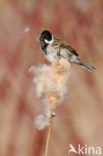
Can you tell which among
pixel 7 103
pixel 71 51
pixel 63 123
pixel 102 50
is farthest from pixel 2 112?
pixel 102 50

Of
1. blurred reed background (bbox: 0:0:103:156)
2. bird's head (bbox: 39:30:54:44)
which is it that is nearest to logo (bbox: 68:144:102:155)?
blurred reed background (bbox: 0:0:103:156)

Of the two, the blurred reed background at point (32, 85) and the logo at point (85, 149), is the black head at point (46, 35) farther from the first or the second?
the logo at point (85, 149)

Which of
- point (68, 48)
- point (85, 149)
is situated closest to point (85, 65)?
point (68, 48)

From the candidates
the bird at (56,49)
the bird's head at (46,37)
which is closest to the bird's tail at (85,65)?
the bird at (56,49)

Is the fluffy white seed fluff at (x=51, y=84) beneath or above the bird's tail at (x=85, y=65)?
beneath

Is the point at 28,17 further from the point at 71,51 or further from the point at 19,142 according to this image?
the point at 19,142

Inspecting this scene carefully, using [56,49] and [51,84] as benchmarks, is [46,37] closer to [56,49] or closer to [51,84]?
[56,49]
